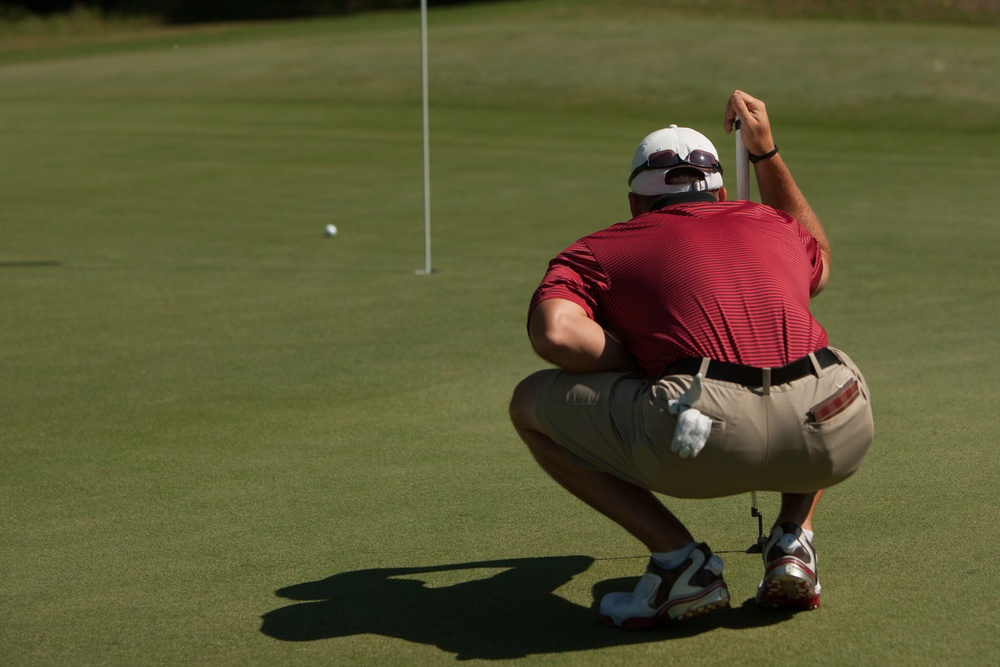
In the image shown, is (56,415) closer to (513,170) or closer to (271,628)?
(271,628)

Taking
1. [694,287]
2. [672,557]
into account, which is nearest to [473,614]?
[672,557]

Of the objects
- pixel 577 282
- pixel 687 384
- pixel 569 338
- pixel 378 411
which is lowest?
pixel 378 411

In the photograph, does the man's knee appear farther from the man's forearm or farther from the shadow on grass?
the shadow on grass

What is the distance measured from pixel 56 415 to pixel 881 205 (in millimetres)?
10450

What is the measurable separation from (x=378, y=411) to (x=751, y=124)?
2.84 metres

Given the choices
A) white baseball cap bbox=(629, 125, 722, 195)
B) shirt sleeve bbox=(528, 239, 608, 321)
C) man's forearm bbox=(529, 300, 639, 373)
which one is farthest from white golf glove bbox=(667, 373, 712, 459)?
white baseball cap bbox=(629, 125, 722, 195)

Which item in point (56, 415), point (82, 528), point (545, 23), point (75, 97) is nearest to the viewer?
point (82, 528)

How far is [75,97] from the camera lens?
1168 inches

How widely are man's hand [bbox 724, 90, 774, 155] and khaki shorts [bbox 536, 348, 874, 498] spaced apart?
3.20ft

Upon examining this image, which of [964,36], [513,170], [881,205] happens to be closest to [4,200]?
[513,170]

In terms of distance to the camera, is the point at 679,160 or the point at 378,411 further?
the point at 378,411

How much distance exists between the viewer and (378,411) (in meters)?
6.89

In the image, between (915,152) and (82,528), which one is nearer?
(82,528)

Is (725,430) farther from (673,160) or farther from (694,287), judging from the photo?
(673,160)
